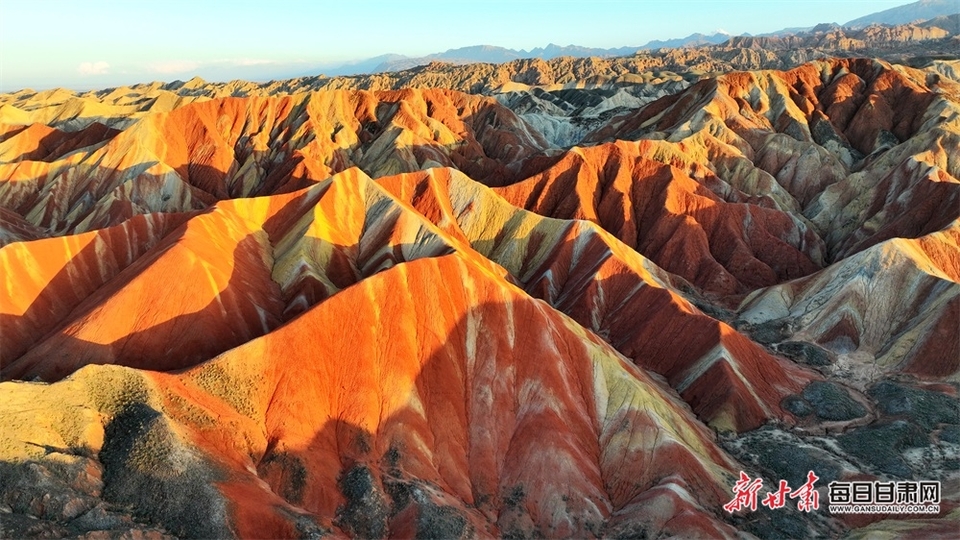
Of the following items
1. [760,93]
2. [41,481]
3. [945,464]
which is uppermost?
[760,93]

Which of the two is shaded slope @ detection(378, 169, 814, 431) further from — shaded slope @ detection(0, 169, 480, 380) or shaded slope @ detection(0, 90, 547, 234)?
shaded slope @ detection(0, 90, 547, 234)

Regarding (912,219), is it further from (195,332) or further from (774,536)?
(195,332)

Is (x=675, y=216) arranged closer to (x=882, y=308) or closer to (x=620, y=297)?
(x=620, y=297)

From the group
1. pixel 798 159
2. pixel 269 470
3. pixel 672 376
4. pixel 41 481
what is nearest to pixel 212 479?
pixel 269 470

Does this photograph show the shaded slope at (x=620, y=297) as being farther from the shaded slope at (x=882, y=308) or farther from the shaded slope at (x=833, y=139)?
the shaded slope at (x=833, y=139)

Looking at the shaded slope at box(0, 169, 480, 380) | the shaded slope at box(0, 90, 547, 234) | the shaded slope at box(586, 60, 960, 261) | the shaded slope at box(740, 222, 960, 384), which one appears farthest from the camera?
the shaded slope at box(0, 90, 547, 234)

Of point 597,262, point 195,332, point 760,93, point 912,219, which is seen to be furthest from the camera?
point 760,93

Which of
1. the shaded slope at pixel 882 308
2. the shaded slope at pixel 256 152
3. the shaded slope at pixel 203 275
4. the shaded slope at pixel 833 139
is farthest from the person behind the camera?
the shaded slope at pixel 256 152

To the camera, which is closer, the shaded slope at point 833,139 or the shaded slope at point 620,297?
the shaded slope at point 620,297

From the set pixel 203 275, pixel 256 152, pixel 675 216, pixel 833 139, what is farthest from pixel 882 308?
pixel 256 152

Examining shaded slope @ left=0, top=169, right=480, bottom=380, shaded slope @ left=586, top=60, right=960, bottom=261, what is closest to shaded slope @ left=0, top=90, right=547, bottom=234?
shaded slope @ left=586, top=60, right=960, bottom=261

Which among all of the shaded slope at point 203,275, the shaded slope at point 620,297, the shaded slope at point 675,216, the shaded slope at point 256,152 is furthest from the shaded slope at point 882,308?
the shaded slope at point 256,152
